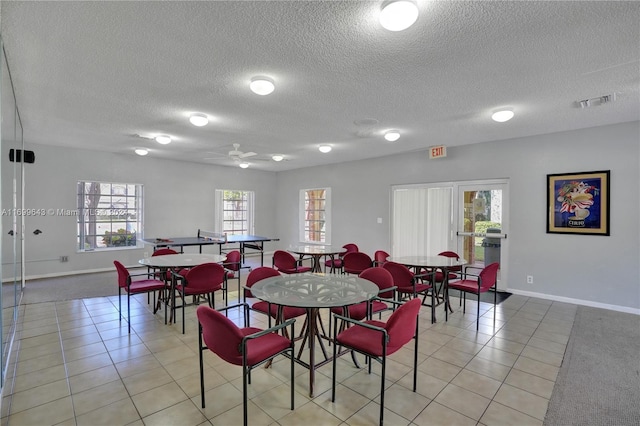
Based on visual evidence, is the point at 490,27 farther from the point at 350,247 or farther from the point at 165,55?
the point at 350,247

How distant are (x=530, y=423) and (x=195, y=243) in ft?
15.8

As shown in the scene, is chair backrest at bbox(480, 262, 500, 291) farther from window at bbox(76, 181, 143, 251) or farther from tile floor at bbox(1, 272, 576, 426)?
window at bbox(76, 181, 143, 251)

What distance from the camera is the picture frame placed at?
425 cm

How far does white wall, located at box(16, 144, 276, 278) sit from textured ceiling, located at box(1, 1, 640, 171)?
5.71 feet

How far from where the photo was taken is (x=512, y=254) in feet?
16.5

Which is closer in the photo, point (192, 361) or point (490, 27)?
point (490, 27)

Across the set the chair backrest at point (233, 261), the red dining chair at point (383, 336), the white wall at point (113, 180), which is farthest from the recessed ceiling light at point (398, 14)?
the white wall at point (113, 180)

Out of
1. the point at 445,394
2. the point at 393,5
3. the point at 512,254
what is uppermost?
the point at 393,5

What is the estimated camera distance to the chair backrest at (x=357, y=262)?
4348 millimetres

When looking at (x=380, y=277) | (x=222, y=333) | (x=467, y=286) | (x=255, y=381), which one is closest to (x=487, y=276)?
(x=467, y=286)

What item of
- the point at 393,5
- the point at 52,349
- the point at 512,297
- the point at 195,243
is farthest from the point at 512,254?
the point at 52,349

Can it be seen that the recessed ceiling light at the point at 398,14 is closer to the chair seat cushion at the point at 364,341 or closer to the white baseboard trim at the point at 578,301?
the chair seat cushion at the point at 364,341

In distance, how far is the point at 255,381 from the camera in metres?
2.42

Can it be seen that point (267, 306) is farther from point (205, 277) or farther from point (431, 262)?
point (431, 262)
